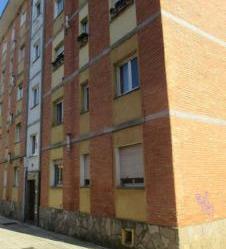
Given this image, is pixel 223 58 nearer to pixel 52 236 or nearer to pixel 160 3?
pixel 160 3

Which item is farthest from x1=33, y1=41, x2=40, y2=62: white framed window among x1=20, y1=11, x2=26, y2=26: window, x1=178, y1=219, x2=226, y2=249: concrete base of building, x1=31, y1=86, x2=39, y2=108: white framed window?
x1=178, y1=219, x2=226, y2=249: concrete base of building

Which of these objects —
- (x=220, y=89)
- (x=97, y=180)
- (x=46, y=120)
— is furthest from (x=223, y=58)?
(x=46, y=120)

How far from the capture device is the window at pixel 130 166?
9.77 metres

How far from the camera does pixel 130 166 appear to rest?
33.2 ft

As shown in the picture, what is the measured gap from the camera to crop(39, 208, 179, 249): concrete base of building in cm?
841

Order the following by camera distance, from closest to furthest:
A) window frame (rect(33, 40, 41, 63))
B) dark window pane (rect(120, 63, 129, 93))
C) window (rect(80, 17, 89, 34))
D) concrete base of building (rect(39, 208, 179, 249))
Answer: concrete base of building (rect(39, 208, 179, 249)) < dark window pane (rect(120, 63, 129, 93)) < window (rect(80, 17, 89, 34)) < window frame (rect(33, 40, 41, 63))

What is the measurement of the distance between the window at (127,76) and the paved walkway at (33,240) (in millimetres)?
5495

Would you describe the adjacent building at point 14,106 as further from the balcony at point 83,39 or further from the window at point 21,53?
the balcony at point 83,39

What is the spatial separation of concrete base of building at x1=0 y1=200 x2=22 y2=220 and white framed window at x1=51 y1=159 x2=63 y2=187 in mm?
4485

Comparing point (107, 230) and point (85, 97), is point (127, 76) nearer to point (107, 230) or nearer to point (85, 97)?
point (85, 97)

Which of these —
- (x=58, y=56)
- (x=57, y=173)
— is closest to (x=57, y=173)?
(x=57, y=173)

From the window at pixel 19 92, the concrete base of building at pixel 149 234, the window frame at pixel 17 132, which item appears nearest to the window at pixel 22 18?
the window at pixel 19 92

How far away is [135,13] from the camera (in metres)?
10.7

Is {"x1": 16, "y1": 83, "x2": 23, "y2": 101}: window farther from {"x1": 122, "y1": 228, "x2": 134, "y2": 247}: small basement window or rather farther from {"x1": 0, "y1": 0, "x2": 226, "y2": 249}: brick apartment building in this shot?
{"x1": 122, "y1": 228, "x2": 134, "y2": 247}: small basement window
